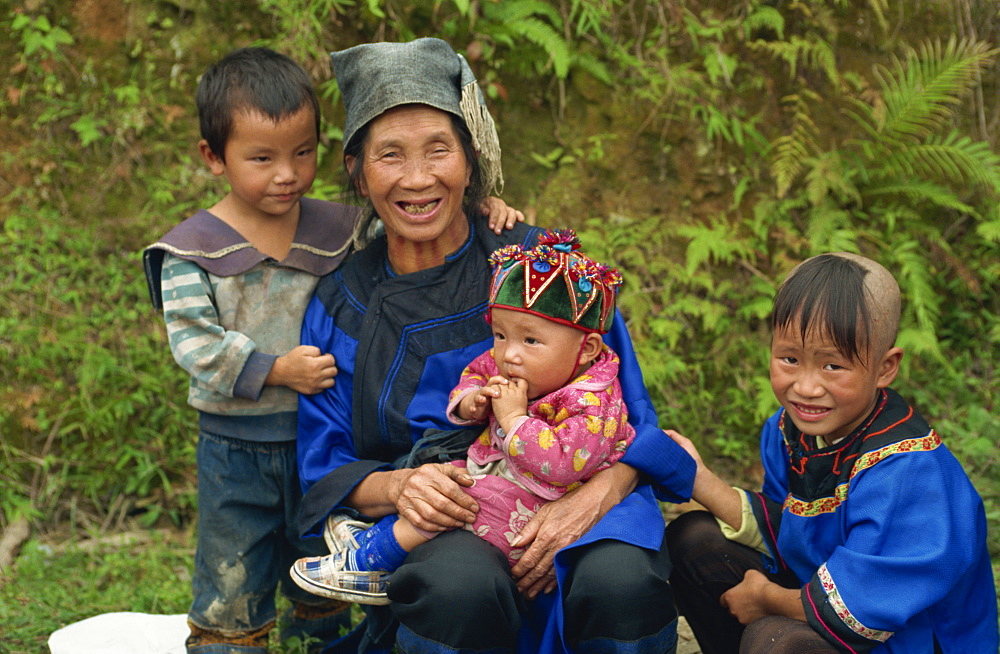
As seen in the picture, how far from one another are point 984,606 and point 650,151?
3227mm

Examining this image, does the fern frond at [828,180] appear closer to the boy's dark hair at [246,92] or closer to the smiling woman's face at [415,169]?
the smiling woman's face at [415,169]

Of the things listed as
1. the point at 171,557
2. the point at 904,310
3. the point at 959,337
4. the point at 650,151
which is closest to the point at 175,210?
the point at 171,557

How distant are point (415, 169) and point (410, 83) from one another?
27 centimetres

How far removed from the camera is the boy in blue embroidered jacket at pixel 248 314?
2887 millimetres

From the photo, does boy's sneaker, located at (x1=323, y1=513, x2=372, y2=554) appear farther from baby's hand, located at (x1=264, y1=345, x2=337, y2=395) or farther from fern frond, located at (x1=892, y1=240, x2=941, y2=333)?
fern frond, located at (x1=892, y1=240, x2=941, y2=333)

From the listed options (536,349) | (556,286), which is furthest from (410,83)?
(536,349)

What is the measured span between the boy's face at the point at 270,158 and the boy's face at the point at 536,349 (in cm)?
91

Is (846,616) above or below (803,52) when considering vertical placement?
below

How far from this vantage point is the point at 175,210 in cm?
482

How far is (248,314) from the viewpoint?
3.00 m

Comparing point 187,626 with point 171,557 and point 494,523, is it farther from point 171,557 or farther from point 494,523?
point 494,523

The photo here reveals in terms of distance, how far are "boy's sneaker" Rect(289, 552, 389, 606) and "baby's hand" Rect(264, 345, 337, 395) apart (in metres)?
0.60

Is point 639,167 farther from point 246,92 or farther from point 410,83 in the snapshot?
point 246,92

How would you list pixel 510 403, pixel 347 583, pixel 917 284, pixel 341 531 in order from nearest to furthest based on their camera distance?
pixel 510 403 → pixel 347 583 → pixel 341 531 → pixel 917 284
